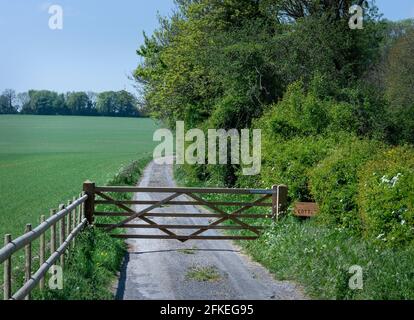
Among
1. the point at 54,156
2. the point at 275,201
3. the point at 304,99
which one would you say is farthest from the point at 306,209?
the point at 54,156

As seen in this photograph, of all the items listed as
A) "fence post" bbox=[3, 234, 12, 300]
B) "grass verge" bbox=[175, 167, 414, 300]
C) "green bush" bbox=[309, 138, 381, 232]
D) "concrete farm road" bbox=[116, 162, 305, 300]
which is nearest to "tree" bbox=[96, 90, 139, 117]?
"concrete farm road" bbox=[116, 162, 305, 300]

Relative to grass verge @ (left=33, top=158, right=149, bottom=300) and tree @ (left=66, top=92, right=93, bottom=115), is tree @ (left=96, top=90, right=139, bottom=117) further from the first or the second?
grass verge @ (left=33, top=158, right=149, bottom=300)

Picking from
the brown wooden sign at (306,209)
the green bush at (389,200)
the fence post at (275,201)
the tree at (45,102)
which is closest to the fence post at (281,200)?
the fence post at (275,201)

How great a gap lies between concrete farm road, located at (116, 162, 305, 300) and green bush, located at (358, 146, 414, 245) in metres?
1.98

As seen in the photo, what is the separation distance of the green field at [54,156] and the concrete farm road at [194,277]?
5733 millimetres

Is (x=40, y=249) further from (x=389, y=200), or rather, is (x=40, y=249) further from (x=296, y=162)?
(x=296, y=162)

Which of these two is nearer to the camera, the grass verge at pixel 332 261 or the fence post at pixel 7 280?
the fence post at pixel 7 280

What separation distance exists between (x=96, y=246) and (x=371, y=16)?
92.9 feet

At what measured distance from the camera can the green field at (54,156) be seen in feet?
93.0

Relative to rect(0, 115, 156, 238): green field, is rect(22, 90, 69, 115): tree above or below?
above

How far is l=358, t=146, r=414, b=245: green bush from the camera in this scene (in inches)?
427

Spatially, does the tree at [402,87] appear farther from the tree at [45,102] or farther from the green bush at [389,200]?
the tree at [45,102]

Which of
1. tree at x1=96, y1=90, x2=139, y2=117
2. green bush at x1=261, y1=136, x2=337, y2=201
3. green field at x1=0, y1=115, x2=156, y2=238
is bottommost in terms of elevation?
green field at x1=0, y1=115, x2=156, y2=238

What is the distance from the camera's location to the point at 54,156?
7344 centimetres
